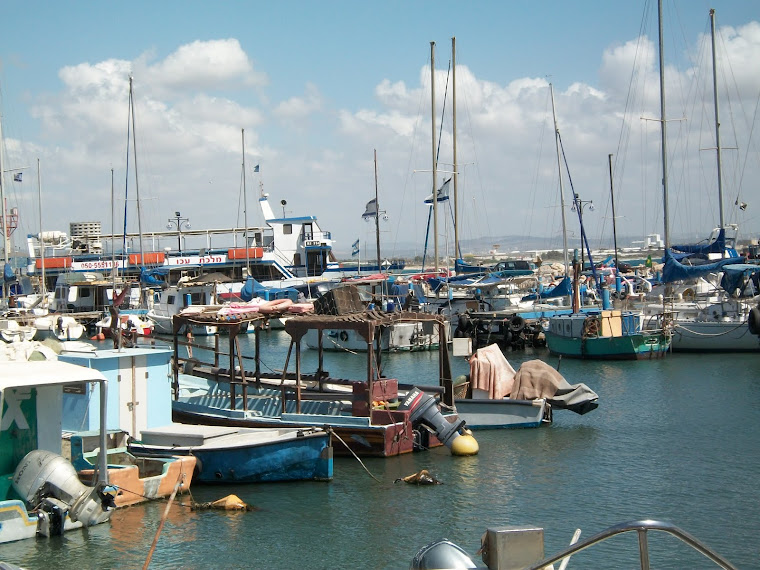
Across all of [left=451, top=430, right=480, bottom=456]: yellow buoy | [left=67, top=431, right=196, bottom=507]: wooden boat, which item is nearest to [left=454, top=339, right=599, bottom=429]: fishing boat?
[left=451, top=430, right=480, bottom=456]: yellow buoy

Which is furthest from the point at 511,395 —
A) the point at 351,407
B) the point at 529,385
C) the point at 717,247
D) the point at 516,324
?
the point at 717,247

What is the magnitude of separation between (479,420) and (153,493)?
10277 millimetres

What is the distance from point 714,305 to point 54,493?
3769 centimetres

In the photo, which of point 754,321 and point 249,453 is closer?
point 249,453

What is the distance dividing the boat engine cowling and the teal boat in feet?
71.6

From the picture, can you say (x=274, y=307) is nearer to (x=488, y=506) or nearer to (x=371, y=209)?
(x=488, y=506)

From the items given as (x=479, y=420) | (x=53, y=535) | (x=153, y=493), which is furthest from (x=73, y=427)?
(x=479, y=420)

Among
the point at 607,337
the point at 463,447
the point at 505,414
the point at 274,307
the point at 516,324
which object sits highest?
the point at 274,307

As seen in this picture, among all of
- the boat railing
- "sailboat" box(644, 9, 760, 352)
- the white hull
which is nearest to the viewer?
the boat railing

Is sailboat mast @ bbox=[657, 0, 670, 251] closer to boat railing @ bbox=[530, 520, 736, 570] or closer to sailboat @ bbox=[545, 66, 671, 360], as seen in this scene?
sailboat @ bbox=[545, 66, 671, 360]

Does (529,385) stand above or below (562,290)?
below

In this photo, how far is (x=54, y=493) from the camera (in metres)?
13.7

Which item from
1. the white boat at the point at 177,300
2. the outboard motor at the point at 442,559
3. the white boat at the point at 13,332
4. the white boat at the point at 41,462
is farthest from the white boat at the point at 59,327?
the outboard motor at the point at 442,559

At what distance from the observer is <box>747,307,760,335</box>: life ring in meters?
39.1
